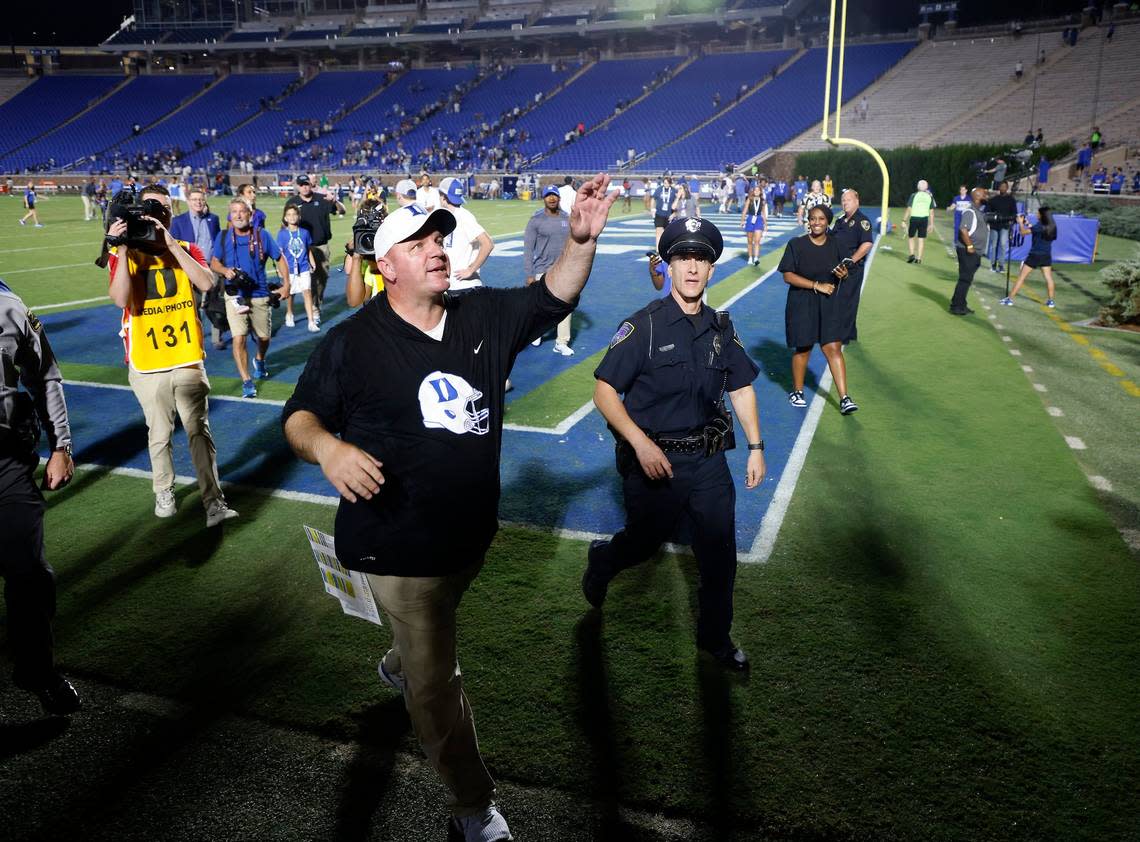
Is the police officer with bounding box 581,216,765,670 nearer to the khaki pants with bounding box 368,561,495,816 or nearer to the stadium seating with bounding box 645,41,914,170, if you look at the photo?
the khaki pants with bounding box 368,561,495,816

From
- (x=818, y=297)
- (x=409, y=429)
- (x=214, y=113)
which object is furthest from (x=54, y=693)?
(x=214, y=113)

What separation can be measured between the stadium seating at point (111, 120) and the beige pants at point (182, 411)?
7094cm

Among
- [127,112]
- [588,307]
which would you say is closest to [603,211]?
[588,307]

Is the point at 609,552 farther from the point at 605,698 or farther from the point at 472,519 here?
the point at 472,519

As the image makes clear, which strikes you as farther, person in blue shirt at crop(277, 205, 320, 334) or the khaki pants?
person in blue shirt at crop(277, 205, 320, 334)

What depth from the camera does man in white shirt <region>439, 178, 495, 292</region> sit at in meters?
7.93

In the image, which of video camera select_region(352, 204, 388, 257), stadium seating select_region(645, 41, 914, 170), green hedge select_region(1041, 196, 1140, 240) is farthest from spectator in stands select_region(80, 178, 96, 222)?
green hedge select_region(1041, 196, 1140, 240)

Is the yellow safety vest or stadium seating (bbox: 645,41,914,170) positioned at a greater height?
stadium seating (bbox: 645,41,914,170)

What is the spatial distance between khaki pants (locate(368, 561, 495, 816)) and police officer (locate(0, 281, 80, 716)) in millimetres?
1677

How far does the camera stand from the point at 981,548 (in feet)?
17.1

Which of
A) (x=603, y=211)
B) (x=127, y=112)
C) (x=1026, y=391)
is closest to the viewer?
(x=603, y=211)

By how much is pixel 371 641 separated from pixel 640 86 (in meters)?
60.7

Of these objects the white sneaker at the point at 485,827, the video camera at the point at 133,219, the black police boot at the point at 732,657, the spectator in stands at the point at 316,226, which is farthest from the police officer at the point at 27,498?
the spectator in stands at the point at 316,226

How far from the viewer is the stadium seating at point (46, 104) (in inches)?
2648
